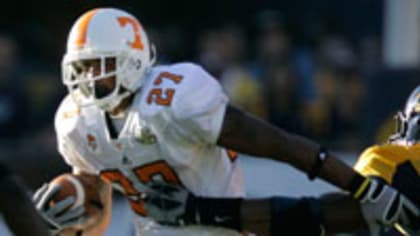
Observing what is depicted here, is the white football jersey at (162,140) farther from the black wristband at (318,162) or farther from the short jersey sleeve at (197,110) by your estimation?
the black wristband at (318,162)

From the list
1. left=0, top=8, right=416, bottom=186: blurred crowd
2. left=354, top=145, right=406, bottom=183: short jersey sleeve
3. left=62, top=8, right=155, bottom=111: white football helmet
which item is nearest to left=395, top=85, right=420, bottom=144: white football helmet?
left=354, top=145, right=406, bottom=183: short jersey sleeve

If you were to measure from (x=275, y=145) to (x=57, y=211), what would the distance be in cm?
84

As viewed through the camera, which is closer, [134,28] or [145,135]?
[145,135]

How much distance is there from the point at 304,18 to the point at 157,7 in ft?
4.97

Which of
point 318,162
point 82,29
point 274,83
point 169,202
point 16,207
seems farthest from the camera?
point 274,83

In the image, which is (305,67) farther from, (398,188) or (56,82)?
(398,188)

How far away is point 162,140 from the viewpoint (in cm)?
547

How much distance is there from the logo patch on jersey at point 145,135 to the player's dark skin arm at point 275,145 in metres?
0.23

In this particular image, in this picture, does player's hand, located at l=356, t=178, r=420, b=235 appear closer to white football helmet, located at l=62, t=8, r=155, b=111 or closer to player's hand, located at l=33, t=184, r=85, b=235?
white football helmet, located at l=62, t=8, r=155, b=111

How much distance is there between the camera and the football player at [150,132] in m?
5.41

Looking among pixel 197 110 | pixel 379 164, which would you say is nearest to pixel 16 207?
pixel 197 110

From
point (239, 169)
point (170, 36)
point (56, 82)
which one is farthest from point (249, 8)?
point (239, 169)

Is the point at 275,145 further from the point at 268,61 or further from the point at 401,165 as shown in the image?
the point at 268,61

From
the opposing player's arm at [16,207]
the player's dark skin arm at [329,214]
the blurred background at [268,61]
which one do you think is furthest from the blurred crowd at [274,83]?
the opposing player's arm at [16,207]
